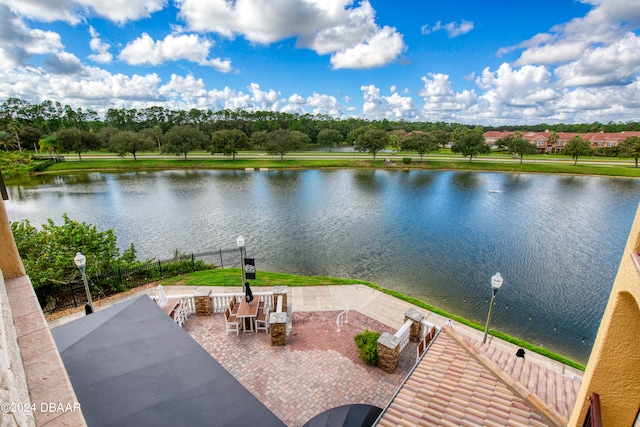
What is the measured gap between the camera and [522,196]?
36.8 m

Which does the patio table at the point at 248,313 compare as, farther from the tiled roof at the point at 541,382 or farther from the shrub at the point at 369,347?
the tiled roof at the point at 541,382

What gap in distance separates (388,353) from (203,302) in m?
6.79

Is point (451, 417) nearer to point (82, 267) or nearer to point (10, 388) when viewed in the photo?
point (10, 388)

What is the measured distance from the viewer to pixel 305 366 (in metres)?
8.72

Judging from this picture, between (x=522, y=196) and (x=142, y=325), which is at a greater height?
(x=142, y=325)

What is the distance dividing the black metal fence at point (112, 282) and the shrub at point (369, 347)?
10892 mm

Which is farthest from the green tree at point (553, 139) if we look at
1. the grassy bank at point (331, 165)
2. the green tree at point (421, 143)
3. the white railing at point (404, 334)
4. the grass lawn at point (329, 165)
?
the white railing at point (404, 334)

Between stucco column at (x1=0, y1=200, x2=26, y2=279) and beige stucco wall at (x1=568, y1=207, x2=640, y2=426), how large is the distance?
7.63m

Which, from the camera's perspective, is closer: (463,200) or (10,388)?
(10,388)

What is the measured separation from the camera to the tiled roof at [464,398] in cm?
469

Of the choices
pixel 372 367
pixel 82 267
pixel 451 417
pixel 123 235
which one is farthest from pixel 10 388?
pixel 123 235

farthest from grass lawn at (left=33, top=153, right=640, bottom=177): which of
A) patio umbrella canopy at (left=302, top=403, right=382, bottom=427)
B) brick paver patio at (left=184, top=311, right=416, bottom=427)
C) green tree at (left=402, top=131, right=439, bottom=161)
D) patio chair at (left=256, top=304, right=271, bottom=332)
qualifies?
patio umbrella canopy at (left=302, top=403, right=382, bottom=427)

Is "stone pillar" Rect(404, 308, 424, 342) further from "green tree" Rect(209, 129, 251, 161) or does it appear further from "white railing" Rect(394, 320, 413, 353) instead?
"green tree" Rect(209, 129, 251, 161)

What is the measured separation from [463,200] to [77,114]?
12587cm
